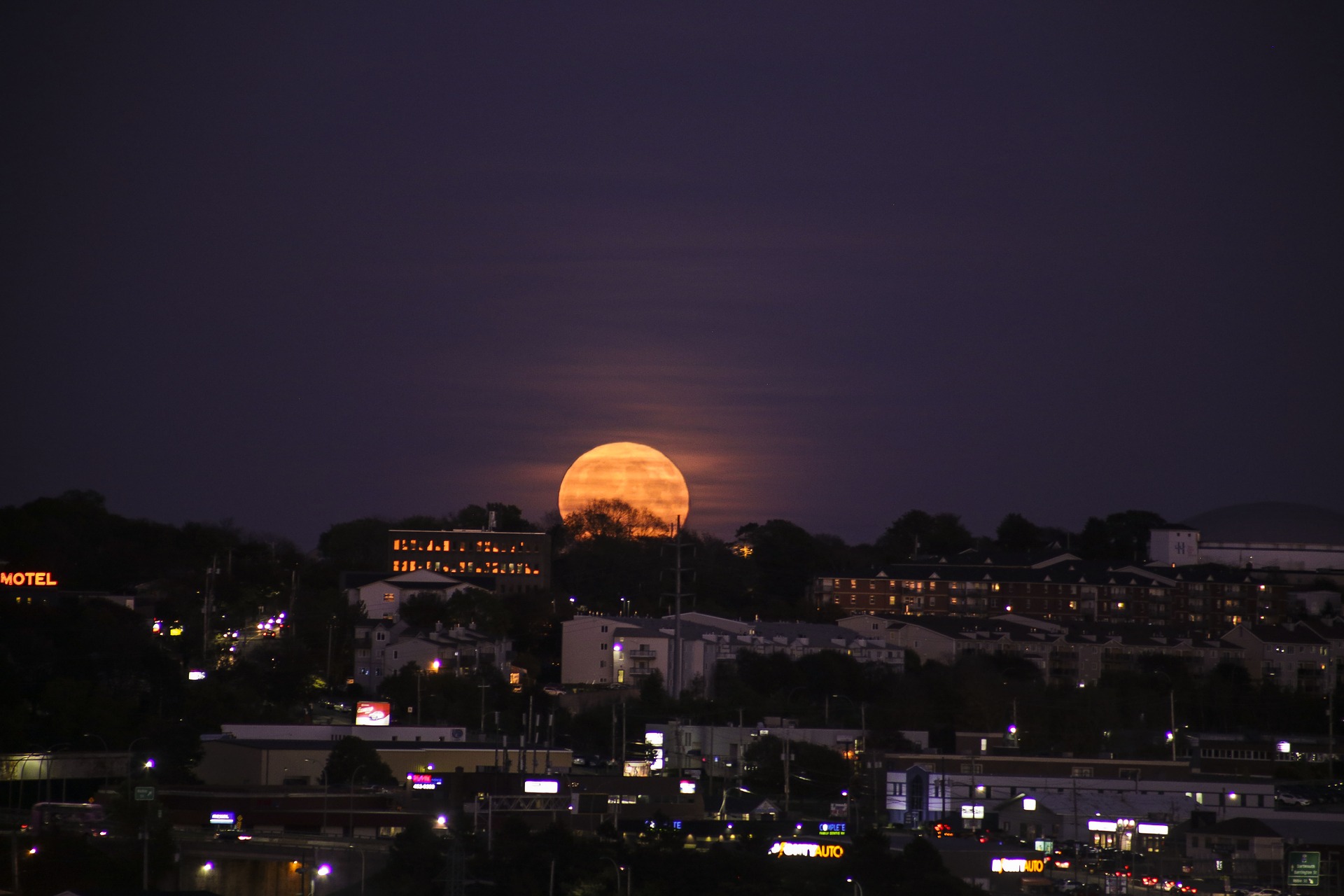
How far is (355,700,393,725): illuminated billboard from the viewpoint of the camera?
2119 inches

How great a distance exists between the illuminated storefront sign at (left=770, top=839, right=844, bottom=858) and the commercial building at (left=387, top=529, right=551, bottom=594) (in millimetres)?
54009

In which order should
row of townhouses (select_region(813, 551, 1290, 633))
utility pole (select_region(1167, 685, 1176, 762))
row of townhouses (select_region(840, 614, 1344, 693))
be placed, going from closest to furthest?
utility pole (select_region(1167, 685, 1176, 762))
row of townhouses (select_region(840, 614, 1344, 693))
row of townhouses (select_region(813, 551, 1290, 633))

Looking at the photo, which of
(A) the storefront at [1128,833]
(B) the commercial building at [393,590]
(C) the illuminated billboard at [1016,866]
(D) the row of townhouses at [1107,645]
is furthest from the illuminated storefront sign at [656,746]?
(B) the commercial building at [393,590]

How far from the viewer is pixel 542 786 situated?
4416 cm

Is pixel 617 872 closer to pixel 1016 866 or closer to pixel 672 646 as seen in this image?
pixel 1016 866

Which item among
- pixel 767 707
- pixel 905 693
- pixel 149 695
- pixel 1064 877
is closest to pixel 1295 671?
pixel 905 693

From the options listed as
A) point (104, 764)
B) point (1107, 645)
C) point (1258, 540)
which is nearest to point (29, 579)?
point (104, 764)

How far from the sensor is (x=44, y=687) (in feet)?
159

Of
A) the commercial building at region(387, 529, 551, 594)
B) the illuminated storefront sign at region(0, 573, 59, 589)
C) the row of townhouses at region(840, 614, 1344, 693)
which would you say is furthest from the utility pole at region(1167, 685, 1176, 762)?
the illuminated storefront sign at region(0, 573, 59, 589)

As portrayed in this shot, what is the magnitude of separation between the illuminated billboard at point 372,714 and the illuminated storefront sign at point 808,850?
2162cm

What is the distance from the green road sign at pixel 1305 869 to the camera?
3562 centimetres

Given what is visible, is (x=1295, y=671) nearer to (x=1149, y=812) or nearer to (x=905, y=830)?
(x=1149, y=812)

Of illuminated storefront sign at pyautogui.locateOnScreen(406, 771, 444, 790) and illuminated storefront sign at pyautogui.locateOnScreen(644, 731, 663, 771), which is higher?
illuminated storefront sign at pyautogui.locateOnScreen(644, 731, 663, 771)

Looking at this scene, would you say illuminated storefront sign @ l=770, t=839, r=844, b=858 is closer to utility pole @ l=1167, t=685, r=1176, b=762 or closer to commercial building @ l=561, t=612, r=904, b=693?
utility pole @ l=1167, t=685, r=1176, b=762
